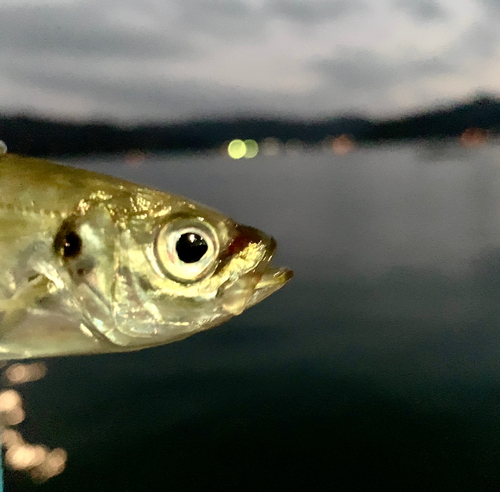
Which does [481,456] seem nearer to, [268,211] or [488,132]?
[268,211]

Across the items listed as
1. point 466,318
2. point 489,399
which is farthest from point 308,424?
A: point 466,318

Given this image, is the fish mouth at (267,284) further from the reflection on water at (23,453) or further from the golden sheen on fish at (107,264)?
the reflection on water at (23,453)

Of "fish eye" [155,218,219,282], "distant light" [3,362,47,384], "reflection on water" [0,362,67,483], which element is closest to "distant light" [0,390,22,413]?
"reflection on water" [0,362,67,483]

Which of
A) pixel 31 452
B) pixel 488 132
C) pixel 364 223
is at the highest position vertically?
pixel 488 132

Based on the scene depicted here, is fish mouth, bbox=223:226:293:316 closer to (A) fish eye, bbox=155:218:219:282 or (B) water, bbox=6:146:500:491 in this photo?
(A) fish eye, bbox=155:218:219:282

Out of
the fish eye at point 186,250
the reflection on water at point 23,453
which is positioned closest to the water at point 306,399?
the reflection on water at point 23,453

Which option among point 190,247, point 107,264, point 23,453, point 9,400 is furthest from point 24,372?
point 190,247
